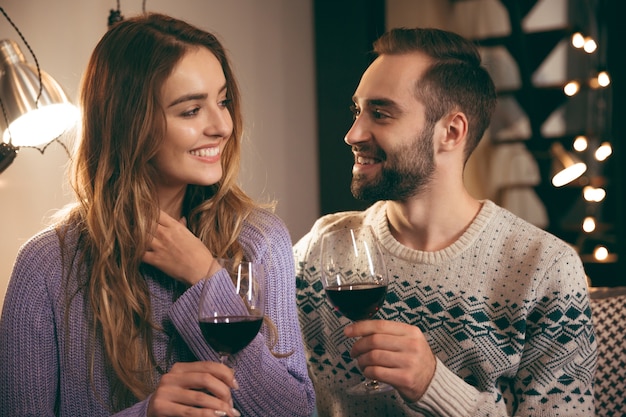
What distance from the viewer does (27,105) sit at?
6.26 ft

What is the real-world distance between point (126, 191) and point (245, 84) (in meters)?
1.56

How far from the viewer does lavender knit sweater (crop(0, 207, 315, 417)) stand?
1555 mm

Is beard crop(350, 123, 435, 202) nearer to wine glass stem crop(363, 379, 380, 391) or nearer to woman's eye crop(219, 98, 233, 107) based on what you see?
woman's eye crop(219, 98, 233, 107)

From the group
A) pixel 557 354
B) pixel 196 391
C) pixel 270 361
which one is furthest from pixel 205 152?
pixel 557 354

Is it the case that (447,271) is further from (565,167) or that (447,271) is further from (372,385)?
(565,167)

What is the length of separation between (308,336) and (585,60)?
15.8 ft

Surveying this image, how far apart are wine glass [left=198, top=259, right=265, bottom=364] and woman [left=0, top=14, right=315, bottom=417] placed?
27cm

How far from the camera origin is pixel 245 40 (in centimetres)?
321

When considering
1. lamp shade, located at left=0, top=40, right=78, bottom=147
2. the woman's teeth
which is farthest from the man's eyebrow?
lamp shade, located at left=0, top=40, right=78, bottom=147

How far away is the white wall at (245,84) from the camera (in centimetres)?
229

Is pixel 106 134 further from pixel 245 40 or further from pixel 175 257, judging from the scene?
Result: pixel 245 40

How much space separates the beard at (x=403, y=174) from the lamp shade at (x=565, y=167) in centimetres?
243

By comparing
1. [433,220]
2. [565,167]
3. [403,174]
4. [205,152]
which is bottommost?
[565,167]

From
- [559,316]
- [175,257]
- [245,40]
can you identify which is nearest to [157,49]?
[175,257]
